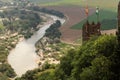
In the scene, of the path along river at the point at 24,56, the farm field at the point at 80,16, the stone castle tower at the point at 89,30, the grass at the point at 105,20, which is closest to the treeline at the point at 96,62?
the stone castle tower at the point at 89,30

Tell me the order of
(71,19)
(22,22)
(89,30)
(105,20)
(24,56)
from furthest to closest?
(22,22), (71,19), (105,20), (24,56), (89,30)

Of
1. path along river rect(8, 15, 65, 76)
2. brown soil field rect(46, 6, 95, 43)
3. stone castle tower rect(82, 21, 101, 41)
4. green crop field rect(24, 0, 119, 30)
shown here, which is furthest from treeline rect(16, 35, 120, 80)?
green crop field rect(24, 0, 119, 30)

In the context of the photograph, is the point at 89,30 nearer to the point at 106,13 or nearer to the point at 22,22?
the point at 106,13

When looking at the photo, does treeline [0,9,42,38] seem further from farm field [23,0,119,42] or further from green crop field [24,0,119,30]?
green crop field [24,0,119,30]

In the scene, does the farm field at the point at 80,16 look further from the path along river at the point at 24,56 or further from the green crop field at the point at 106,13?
Result: the path along river at the point at 24,56

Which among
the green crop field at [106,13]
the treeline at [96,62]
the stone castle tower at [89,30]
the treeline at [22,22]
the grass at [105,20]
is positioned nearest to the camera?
the treeline at [96,62]

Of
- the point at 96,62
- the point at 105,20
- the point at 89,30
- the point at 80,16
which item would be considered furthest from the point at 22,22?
the point at 96,62

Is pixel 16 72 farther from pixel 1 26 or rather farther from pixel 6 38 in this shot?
pixel 1 26
